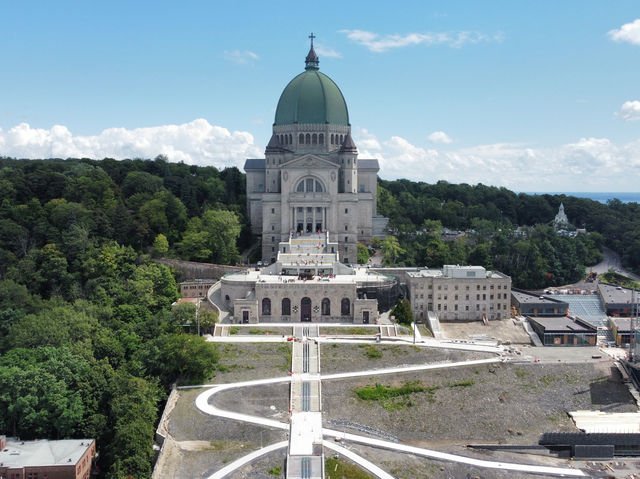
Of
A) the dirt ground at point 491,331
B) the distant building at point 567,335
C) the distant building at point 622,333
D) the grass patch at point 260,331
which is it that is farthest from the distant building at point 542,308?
the grass patch at point 260,331

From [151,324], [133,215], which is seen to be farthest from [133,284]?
[133,215]

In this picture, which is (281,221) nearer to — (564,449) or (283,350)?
(283,350)

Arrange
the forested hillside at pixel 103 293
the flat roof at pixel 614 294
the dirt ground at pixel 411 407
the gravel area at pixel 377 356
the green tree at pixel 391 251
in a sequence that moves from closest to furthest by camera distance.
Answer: the dirt ground at pixel 411 407 → the forested hillside at pixel 103 293 → the gravel area at pixel 377 356 → the flat roof at pixel 614 294 → the green tree at pixel 391 251

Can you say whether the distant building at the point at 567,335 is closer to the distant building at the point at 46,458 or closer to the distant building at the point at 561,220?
the distant building at the point at 46,458

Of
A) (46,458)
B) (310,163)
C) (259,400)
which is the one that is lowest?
(46,458)

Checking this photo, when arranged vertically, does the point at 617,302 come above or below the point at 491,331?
above

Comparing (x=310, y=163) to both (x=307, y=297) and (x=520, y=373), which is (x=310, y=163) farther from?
(x=520, y=373)

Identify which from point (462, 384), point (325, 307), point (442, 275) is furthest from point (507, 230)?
point (462, 384)
